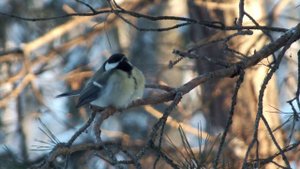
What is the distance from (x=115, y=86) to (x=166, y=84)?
1869 millimetres

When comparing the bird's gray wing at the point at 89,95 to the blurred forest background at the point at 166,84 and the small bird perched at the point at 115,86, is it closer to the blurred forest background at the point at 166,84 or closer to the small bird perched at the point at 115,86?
the small bird perched at the point at 115,86

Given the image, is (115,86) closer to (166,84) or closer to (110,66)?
(110,66)

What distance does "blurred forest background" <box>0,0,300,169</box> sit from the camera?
282 centimetres

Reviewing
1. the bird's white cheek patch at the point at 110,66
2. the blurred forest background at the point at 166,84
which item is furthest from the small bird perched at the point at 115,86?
the blurred forest background at the point at 166,84

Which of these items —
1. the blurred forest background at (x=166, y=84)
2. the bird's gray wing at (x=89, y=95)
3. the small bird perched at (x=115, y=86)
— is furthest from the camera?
the bird's gray wing at (x=89, y=95)

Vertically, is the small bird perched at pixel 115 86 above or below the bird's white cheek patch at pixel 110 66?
below

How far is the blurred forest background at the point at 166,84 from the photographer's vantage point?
9.27ft

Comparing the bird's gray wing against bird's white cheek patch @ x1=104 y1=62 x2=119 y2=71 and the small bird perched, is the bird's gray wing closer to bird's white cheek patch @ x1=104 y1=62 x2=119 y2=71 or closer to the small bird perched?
the small bird perched

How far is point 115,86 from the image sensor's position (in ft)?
11.3

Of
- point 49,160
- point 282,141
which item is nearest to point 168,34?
point 282,141

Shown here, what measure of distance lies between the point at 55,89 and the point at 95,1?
876 mm

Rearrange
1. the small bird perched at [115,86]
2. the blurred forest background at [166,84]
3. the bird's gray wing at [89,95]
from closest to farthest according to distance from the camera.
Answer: the blurred forest background at [166,84]
the small bird perched at [115,86]
the bird's gray wing at [89,95]

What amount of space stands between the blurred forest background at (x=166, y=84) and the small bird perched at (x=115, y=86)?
12 cm

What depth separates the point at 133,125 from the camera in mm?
7348
